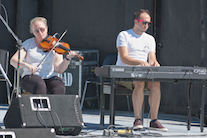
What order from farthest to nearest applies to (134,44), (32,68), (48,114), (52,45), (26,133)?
(134,44), (52,45), (32,68), (48,114), (26,133)

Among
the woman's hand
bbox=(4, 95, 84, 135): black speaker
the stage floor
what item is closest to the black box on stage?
the stage floor

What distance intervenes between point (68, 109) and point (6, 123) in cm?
54

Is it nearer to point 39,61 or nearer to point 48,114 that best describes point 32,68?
point 39,61

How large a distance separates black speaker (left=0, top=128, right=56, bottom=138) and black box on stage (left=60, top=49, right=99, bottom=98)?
3.36 m

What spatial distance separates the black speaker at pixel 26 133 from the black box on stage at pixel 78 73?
3.36 m

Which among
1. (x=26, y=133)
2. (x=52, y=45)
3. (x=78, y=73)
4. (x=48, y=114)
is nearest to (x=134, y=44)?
(x=52, y=45)

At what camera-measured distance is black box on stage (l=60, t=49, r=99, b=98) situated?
5.68m

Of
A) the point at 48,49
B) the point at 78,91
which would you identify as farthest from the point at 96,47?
the point at 48,49

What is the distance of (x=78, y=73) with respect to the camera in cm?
570

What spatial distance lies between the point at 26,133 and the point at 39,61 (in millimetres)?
1659

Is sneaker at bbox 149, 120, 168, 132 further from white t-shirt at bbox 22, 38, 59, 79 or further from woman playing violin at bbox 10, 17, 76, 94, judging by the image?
white t-shirt at bbox 22, 38, 59, 79

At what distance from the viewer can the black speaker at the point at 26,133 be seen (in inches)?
85.6

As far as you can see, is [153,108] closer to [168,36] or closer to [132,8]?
[168,36]

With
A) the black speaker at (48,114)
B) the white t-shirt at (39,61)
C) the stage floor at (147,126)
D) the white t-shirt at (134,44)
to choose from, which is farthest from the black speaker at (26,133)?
the white t-shirt at (134,44)
